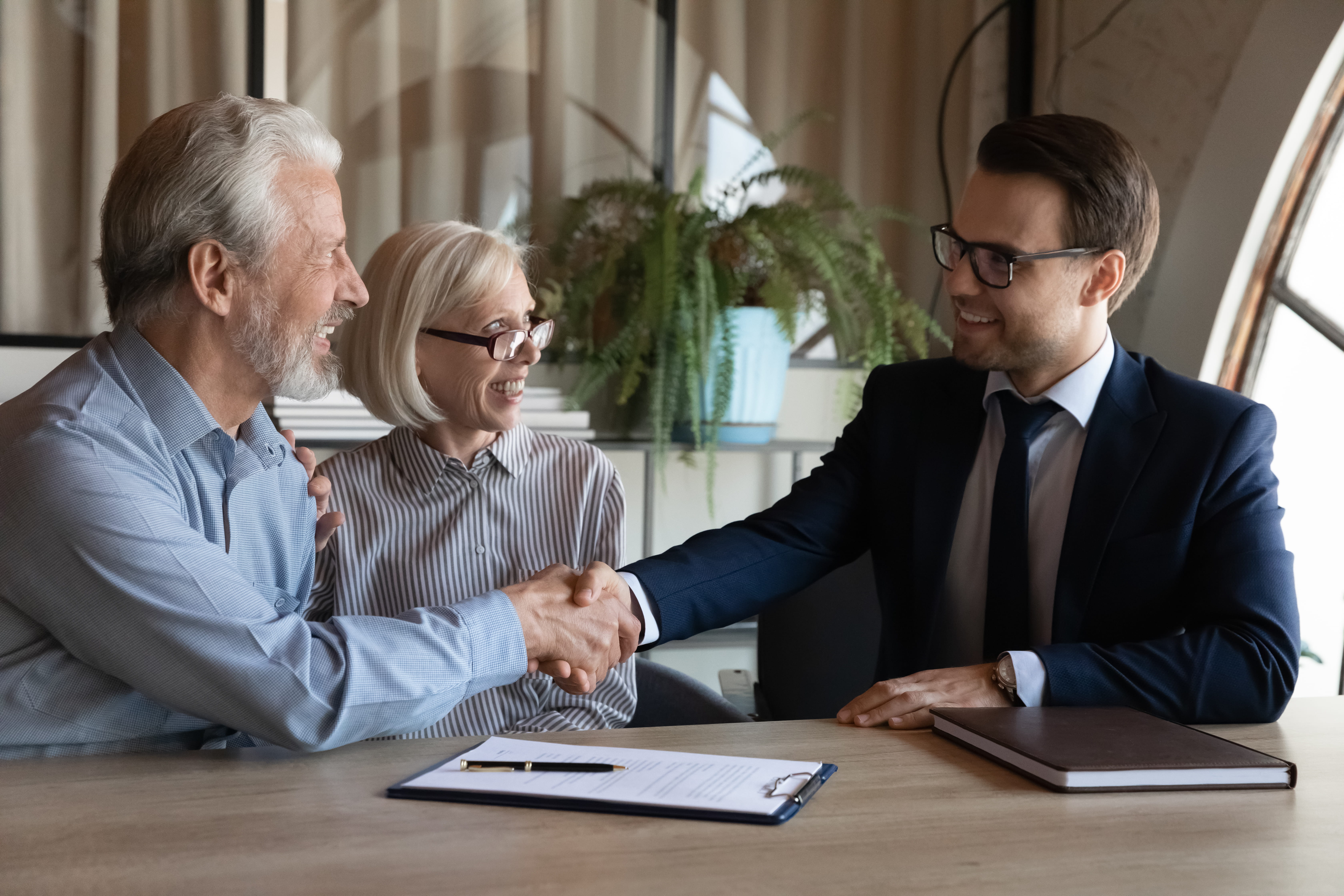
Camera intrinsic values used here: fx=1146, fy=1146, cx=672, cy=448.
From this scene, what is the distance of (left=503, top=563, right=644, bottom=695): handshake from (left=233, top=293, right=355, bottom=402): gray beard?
15.9 inches

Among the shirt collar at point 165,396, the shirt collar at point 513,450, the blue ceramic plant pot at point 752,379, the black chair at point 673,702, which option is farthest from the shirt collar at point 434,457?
the blue ceramic plant pot at point 752,379

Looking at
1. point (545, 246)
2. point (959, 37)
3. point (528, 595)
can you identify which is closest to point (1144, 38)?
point (959, 37)

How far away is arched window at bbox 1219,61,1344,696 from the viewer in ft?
8.18

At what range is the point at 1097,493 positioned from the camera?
169 centimetres

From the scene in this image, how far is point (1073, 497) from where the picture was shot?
1.71 metres

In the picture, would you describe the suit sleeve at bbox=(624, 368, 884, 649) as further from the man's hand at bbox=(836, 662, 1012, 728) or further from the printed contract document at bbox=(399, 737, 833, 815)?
the printed contract document at bbox=(399, 737, 833, 815)

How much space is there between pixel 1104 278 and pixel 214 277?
4.47 ft

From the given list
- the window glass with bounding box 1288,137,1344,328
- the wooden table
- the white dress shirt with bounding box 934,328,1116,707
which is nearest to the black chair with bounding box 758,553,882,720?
the white dress shirt with bounding box 934,328,1116,707

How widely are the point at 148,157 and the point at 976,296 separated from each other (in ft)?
4.10

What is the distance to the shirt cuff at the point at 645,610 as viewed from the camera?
1758 millimetres

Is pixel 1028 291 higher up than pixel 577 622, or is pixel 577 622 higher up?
pixel 1028 291

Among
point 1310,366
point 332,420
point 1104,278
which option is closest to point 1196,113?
point 1310,366

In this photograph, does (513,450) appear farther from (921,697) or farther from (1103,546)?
(1103,546)

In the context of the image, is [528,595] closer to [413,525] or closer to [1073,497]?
[413,525]
